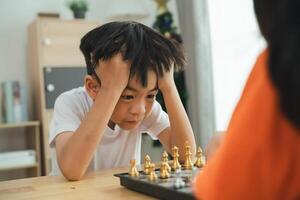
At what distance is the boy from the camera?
45.5 inches

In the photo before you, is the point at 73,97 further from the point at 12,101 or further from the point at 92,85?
the point at 12,101

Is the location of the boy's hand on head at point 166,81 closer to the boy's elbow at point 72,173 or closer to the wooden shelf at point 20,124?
the boy's elbow at point 72,173

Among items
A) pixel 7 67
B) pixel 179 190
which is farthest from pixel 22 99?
pixel 179 190

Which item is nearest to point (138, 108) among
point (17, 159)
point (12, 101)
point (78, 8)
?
point (17, 159)

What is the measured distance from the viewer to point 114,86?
1.16m

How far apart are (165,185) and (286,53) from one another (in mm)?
494

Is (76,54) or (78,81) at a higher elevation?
(76,54)

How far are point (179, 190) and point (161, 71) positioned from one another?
0.54m

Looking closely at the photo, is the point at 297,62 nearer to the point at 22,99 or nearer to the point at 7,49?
the point at 22,99

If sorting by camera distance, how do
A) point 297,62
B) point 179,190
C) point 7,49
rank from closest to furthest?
1. point 297,62
2. point 179,190
3. point 7,49

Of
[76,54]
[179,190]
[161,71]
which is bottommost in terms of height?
[179,190]

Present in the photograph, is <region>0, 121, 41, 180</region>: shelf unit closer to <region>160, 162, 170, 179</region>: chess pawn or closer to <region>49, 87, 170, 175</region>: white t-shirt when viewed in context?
<region>49, 87, 170, 175</region>: white t-shirt

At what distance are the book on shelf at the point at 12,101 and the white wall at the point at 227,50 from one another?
1540 millimetres

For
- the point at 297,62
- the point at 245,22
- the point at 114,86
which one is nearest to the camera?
the point at 297,62
